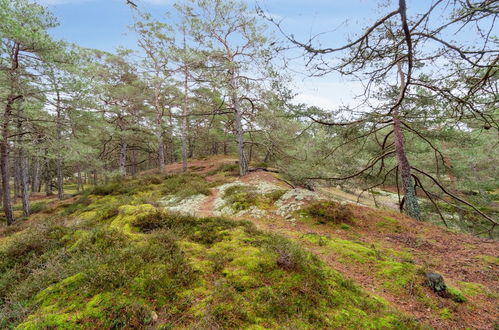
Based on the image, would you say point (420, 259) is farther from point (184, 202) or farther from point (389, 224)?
point (184, 202)

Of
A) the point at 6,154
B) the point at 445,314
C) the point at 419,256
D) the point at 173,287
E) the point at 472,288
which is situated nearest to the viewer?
the point at 173,287

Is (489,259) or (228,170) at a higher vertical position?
(228,170)

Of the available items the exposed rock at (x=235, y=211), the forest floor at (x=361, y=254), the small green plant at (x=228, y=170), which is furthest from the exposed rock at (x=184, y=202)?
the small green plant at (x=228, y=170)

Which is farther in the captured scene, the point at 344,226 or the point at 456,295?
the point at 344,226

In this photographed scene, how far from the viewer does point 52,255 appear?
131 inches

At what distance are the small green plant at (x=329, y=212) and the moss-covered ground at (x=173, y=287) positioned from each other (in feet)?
7.96

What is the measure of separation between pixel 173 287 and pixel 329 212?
17.6 ft

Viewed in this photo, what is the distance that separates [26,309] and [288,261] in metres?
3.00

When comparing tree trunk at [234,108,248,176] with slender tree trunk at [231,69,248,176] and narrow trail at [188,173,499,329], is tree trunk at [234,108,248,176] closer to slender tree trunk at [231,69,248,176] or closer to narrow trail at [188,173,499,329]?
slender tree trunk at [231,69,248,176]

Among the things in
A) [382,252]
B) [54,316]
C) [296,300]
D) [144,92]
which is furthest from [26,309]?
[144,92]

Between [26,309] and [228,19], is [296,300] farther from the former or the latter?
[228,19]

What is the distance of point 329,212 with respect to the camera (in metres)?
6.74

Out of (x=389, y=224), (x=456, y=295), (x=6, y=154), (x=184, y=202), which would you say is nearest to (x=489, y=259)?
(x=389, y=224)

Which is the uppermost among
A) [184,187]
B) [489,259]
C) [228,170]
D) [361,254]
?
[228,170]
